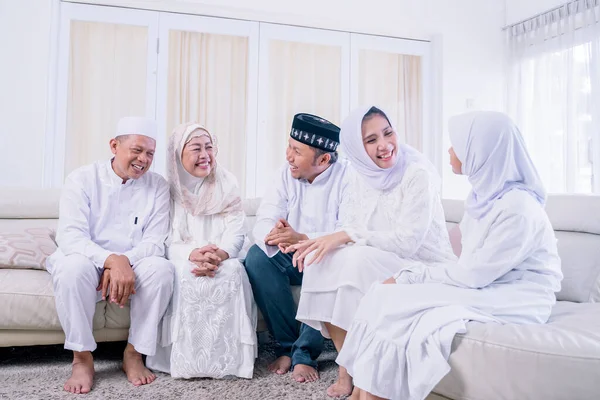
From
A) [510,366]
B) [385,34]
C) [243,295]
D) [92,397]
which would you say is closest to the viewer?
[510,366]

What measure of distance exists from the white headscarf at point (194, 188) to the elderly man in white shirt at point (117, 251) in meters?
0.08

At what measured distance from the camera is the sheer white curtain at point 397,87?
4895 millimetres

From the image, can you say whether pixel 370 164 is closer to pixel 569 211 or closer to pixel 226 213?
pixel 226 213

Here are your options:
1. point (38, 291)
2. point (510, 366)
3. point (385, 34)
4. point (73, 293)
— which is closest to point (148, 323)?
point (73, 293)

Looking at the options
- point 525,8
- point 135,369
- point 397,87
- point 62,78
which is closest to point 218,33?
point 62,78

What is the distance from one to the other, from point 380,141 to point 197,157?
2.76 ft

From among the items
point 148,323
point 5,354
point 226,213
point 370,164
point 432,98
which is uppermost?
point 432,98

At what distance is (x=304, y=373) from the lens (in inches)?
80.3

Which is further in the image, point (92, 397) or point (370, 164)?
point (370, 164)

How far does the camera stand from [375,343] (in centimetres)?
141

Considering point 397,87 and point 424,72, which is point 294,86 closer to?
point 397,87

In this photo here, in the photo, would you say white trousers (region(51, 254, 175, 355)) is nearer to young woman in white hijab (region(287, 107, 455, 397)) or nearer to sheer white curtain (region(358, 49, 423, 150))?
young woman in white hijab (region(287, 107, 455, 397))

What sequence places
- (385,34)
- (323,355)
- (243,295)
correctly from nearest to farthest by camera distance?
(243,295) < (323,355) < (385,34)

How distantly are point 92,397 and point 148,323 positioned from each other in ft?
1.07
